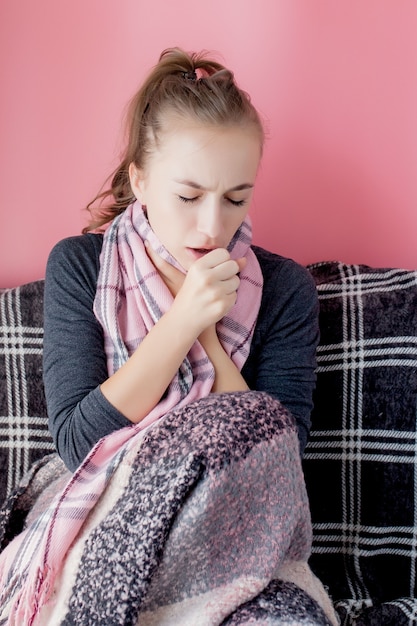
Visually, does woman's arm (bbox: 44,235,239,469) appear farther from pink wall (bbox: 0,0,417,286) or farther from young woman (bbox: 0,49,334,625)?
pink wall (bbox: 0,0,417,286)

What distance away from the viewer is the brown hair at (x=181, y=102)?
1073mm

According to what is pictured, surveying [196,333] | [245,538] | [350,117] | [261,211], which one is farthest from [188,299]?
[350,117]

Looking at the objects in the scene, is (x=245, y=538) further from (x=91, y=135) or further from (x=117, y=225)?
(x=91, y=135)

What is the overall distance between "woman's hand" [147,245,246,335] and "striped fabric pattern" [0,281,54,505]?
0.34 meters

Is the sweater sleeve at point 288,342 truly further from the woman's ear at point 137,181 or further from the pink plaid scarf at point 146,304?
the woman's ear at point 137,181

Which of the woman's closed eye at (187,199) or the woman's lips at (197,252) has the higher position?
the woman's closed eye at (187,199)

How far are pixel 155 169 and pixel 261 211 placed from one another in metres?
0.41

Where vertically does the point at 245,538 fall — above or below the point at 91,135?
below

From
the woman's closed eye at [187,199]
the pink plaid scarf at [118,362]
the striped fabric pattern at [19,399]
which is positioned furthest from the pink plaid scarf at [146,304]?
the striped fabric pattern at [19,399]

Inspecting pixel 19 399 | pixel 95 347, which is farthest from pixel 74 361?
pixel 19 399

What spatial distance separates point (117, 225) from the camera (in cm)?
122

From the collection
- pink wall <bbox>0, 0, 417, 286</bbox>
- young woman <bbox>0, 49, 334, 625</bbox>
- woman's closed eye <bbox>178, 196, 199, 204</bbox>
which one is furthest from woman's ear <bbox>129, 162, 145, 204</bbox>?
pink wall <bbox>0, 0, 417, 286</bbox>

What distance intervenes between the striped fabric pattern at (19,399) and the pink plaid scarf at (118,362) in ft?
0.70

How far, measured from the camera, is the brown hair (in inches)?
42.3
